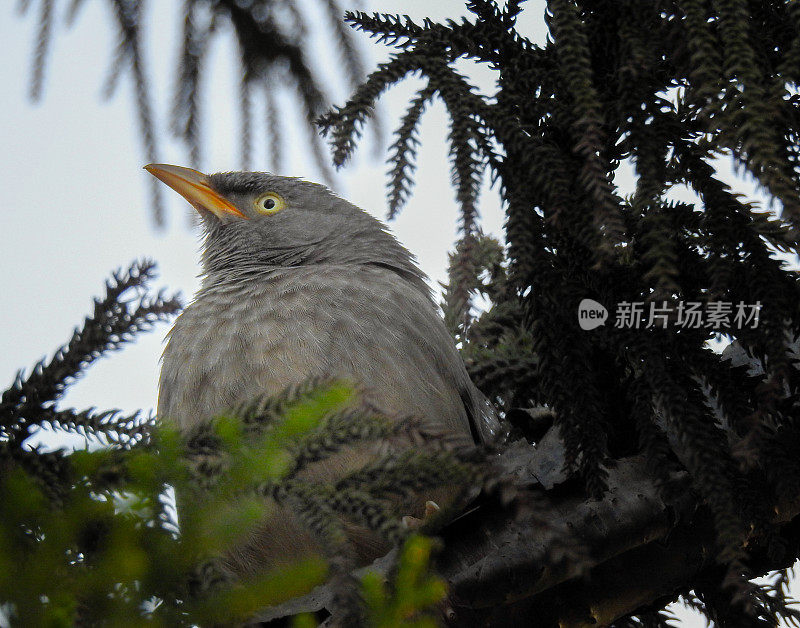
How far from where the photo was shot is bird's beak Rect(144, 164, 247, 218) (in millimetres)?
4070

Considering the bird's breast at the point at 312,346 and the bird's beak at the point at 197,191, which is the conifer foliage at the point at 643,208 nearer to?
the bird's breast at the point at 312,346

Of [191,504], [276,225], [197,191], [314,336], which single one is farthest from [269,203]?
[191,504]

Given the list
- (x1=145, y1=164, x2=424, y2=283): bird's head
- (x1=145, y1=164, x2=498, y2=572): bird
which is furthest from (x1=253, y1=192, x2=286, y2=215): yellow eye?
(x1=145, y1=164, x2=498, y2=572): bird

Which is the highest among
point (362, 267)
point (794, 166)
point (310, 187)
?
point (310, 187)

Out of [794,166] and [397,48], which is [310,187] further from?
[794,166]

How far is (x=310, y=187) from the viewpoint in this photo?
4152 mm

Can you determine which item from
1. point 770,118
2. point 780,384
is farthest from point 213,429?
point 770,118

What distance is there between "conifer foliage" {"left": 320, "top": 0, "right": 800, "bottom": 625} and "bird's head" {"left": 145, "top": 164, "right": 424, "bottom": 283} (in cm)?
170

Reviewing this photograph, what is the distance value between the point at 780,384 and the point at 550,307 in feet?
1.79

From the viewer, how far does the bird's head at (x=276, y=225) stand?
3.70 m

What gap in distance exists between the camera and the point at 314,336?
2.81 meters

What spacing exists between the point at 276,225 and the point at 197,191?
1.56ft

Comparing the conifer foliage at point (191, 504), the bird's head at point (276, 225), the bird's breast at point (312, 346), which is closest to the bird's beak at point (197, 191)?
the bird's head at point (276, 225)

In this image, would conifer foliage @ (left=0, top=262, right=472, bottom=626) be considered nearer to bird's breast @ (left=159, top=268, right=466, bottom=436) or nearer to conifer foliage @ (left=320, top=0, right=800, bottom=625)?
conifer foliage @ (left=320, top=0, right=800, bottom=625)
